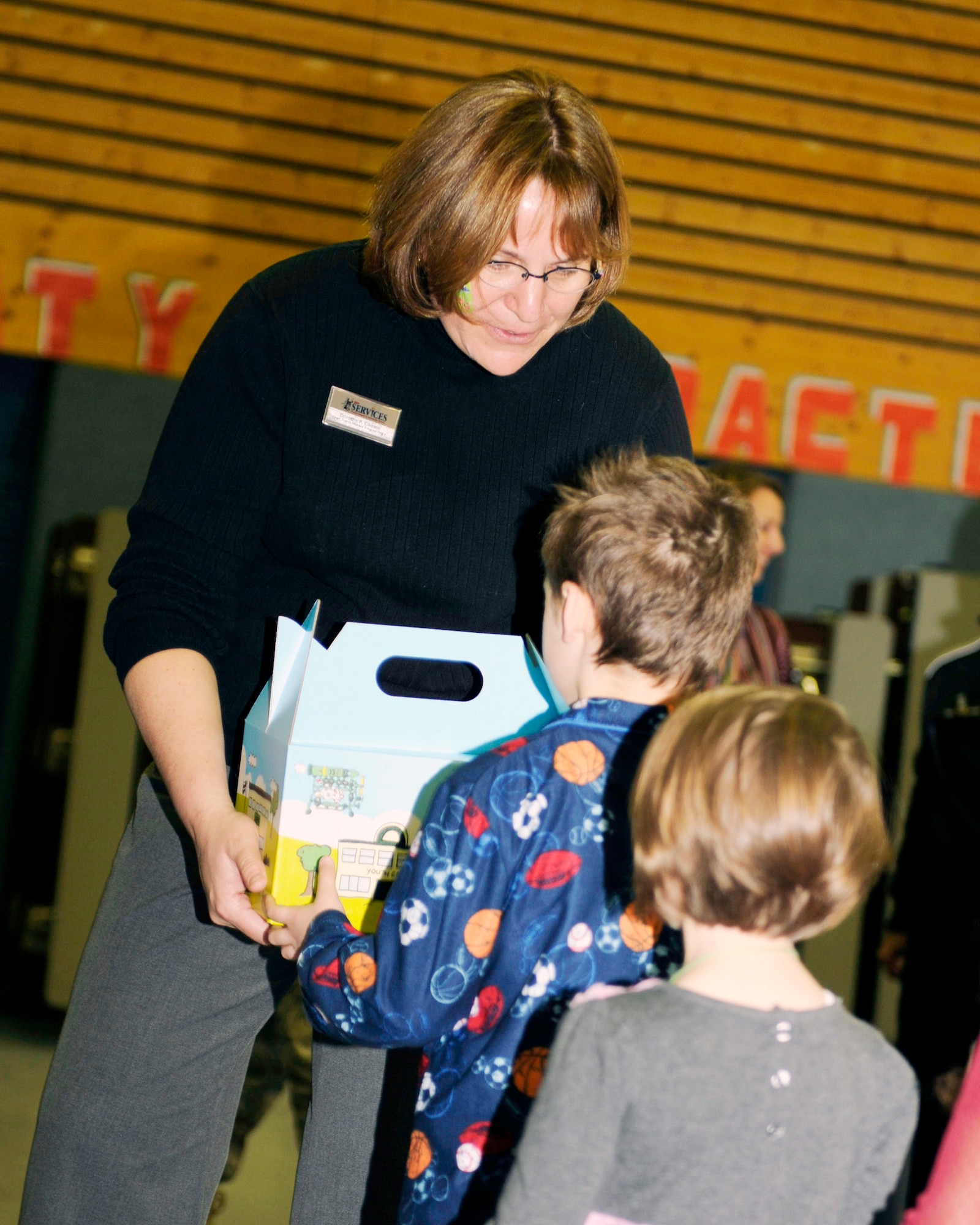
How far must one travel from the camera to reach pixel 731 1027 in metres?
0.99

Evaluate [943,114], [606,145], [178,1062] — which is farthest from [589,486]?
[943,114]

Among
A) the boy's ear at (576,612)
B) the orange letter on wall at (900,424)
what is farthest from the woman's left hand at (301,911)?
the orange letter on wall at (900,424)

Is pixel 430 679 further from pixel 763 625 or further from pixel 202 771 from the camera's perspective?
pixel 763 625

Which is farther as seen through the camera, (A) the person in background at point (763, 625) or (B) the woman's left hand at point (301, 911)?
(A) the person in background at point (763, 625)

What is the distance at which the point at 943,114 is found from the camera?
4.75m

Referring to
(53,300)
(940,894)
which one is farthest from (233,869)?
(53,300)

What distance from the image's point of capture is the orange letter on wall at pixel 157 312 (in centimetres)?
446

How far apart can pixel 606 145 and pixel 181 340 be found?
3.38 meters

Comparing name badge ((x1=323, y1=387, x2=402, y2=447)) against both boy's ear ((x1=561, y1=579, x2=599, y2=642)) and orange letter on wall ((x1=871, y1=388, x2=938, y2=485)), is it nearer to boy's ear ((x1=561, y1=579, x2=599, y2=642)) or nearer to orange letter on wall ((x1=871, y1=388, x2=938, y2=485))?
boy's ear ((x1=561, y1=579, x2=599, y2=642))

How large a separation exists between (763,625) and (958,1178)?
2.74 metres

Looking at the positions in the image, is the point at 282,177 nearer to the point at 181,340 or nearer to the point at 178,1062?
the point at 181,340

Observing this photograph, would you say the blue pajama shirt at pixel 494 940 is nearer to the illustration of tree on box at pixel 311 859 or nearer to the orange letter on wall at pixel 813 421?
the illustration of tree on box at pixel 311 859

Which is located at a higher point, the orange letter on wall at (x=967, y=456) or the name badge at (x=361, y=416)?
the orange letter on wall at (x=967, y=456)

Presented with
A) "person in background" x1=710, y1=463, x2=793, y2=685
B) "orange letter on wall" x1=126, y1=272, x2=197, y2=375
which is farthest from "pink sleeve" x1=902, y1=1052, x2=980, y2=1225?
"orange letter on wall" x1=126, y1=272, x2=197, y2=375
